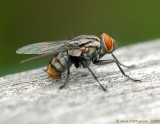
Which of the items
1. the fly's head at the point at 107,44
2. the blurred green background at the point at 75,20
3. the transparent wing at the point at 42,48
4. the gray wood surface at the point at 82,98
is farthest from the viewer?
the blurred green background at the point at 75,20

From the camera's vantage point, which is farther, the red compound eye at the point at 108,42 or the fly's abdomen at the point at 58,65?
the red compound eye at the point at 108,42

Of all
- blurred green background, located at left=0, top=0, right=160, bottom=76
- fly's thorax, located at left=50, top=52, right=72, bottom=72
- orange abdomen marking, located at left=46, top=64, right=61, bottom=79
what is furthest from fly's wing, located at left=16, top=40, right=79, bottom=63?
blurred green background, located at left=0, top=0, right=160, bottom=76

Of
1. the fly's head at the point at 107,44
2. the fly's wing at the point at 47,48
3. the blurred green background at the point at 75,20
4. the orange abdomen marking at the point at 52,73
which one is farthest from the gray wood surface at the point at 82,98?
the blurred green background at the point at 75,20

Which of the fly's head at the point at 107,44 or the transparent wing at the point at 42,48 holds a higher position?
the transparent wing at the point at 42,48

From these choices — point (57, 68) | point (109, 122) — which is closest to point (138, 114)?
point (109, 122)

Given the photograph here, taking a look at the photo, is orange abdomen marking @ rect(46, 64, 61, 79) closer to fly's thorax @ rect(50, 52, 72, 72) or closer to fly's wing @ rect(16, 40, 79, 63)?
fly's thorax @ rect(50, 52, 72, 72)

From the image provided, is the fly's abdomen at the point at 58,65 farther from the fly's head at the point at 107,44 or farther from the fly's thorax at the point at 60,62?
the fly's head at the point at 107,44
